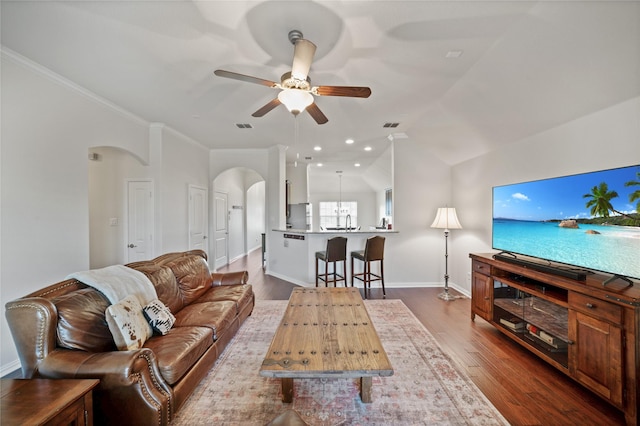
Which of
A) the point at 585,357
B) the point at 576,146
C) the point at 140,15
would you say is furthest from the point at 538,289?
the point at 140,15

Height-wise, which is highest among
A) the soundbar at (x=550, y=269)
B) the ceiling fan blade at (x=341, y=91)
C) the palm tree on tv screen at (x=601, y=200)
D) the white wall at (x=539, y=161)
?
the ceiling fan blade at (x=341, y=91)

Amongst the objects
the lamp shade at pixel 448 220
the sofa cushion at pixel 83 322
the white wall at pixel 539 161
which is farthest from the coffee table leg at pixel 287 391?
the lamp shade at pixel 448 220

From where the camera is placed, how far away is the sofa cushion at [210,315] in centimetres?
233

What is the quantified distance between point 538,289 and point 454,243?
237cm

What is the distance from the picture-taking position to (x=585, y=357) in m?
1.92

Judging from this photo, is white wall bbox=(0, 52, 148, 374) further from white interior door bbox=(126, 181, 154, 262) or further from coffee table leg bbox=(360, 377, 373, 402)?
coffee table leg bbox=(360, 377, 373, 402)

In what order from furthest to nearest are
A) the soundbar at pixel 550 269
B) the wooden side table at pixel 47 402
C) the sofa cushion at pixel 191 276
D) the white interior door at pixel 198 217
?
the white interior door at pixel 198 217 < the sofa cushion at pixel 191 276 < the soundbar at pixel 550 269 < the wooden side table at pixel 47 402

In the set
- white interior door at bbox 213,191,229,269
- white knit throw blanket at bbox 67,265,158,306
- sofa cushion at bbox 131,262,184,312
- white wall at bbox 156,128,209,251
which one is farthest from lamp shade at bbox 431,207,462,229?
white interior door at bbox 213,191,229,269

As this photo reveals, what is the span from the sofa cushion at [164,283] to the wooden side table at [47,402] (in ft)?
3.58

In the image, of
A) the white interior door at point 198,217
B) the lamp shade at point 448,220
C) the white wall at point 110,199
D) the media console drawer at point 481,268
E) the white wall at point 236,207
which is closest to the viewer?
the media console drawer at point 481,268

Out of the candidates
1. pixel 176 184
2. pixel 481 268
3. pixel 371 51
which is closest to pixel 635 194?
pixel 481 268

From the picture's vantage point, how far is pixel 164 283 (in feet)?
8.48

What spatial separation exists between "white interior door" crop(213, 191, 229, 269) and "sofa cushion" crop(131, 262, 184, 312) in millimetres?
3639

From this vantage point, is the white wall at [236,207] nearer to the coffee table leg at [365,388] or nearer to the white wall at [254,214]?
the white wall at [254,214]
